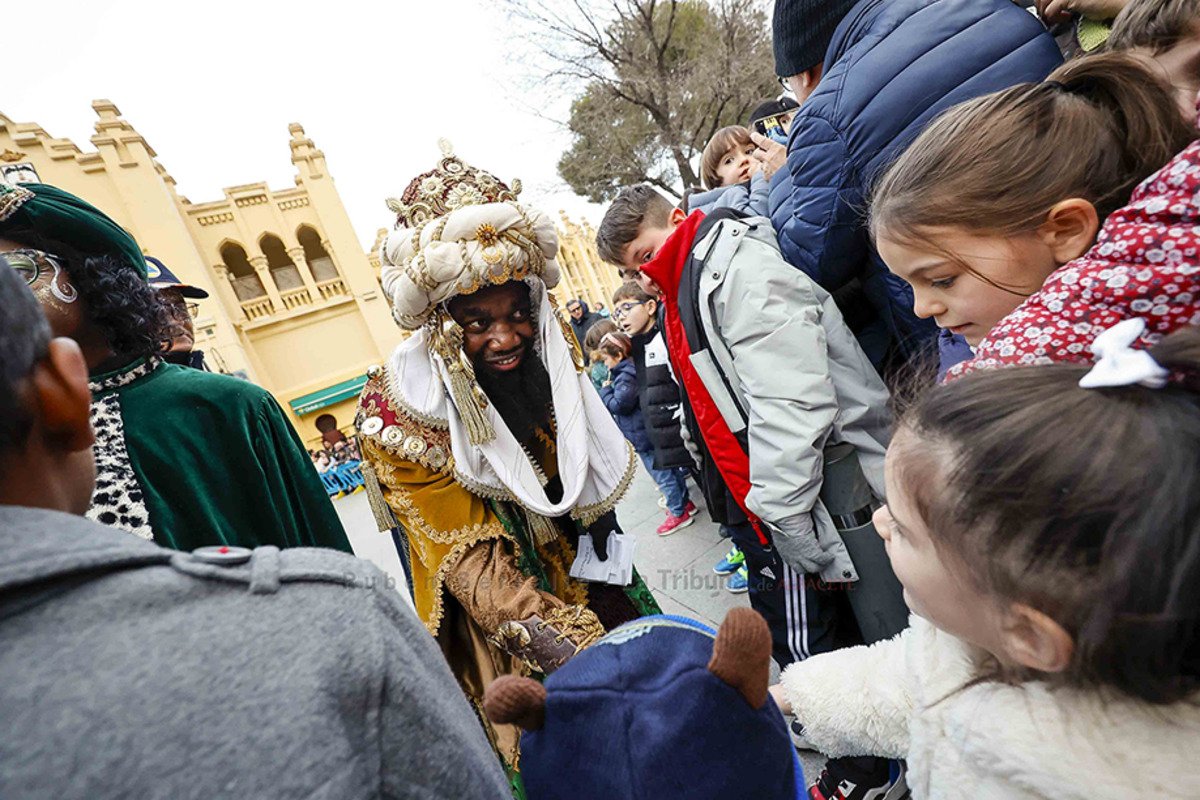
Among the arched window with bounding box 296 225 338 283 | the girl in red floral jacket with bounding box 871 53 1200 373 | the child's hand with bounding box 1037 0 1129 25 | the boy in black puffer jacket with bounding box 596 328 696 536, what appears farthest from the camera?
the arched window with bounding box 296 225 338 283

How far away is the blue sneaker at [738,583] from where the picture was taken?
9.56 ft

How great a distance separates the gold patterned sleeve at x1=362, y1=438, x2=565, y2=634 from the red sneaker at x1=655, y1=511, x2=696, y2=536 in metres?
2.68

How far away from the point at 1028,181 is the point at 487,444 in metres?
1.43

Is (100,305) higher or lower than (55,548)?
higher

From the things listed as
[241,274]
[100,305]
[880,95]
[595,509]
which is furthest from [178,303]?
[241,274]

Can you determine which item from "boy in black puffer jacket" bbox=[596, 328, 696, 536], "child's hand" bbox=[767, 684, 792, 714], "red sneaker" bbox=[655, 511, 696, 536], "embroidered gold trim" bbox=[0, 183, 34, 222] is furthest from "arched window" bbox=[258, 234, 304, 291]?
"child's hand" bbox=[767, 684, 792, 714]

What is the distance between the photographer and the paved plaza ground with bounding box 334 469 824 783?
112 inches

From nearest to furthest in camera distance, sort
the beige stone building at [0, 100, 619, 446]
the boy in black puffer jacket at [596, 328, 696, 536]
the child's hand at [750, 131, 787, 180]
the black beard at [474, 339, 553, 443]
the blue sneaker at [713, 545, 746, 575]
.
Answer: the black beard at [474, 339, 553, 443]
the child's hand at [750, 131, 787, 180]
the blue sneaker at [713, 545, 746, 575]
the boy in black puffer jacket at [596, 328, 696, 536]
the beige stone building at [0, 100, 619, 446]

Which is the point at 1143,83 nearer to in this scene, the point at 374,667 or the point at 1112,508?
the point at 1112,508

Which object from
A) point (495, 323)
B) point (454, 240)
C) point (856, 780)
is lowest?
point (856, 780)

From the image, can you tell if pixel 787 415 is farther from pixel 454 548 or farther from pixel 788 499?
pixel 454 548

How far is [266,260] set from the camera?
17391mm

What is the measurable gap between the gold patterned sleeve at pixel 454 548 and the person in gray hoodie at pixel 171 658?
0.81 m

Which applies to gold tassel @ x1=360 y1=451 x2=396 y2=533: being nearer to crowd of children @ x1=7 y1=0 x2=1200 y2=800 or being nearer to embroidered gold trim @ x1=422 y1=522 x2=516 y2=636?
crowd of children @ x1=7 y1=0 x2=1200 y2=800
